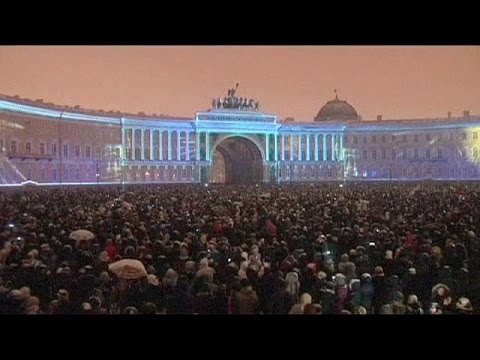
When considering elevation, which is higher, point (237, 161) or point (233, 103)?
point (233, 103)

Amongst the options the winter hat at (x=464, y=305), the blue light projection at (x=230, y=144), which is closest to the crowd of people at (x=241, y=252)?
the winter hat at (x=464, y=305)

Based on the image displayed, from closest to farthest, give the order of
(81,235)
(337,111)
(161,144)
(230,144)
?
(81,235), (337,111), (161,144), (230,144)

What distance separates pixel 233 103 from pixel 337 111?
1.60 meters

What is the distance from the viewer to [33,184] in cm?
1077

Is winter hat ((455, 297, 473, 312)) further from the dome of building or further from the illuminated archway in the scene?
the illuminated archway

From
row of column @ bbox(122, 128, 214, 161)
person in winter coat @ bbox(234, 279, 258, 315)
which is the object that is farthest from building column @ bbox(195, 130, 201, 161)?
person in winter coat @ bbox(234, 279, 258, 315)

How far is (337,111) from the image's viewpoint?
446 inches

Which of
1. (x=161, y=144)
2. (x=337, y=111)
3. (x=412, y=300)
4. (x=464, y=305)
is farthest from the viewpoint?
(x=161, y=144)

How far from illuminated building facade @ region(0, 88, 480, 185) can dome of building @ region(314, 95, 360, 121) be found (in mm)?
21

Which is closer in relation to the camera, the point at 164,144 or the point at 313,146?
the point at 164,144

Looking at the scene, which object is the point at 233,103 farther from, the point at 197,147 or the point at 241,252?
the point at 241,252

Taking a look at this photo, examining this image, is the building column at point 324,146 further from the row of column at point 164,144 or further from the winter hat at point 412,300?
the winter hat at point 412,300

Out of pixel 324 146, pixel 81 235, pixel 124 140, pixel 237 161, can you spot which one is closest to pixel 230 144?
pixel 237 161
